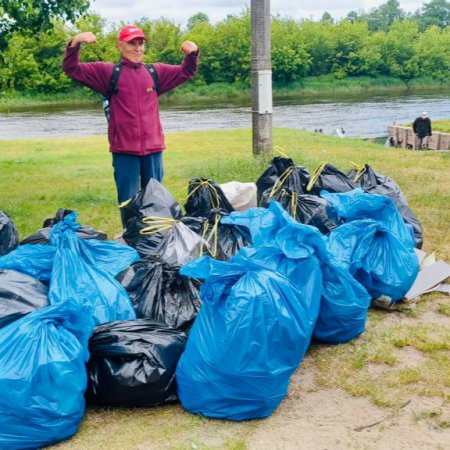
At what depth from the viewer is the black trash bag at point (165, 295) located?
333 centimetres

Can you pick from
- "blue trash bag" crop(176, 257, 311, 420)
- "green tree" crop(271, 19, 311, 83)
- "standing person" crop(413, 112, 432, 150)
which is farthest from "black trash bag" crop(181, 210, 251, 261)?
"green tree" crop(271, 19, 311, 83)

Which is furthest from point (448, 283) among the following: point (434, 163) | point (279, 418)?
point (434, 163)

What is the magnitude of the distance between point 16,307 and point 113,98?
2212 millimetres

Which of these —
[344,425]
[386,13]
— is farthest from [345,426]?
[386,13]

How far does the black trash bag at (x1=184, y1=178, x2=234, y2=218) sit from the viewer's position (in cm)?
468

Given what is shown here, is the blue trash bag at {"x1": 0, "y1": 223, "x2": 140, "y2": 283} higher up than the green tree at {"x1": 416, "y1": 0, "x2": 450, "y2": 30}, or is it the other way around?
the green tree at {"x1": 416, "y1": 0, "x2": 450, "y2": 30}

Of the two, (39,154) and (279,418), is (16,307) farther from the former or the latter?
(39,154)

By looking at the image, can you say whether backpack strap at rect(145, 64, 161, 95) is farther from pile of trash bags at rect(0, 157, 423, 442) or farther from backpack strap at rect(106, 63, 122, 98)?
pile of trash bags at rect(0, 157, 423, 442)

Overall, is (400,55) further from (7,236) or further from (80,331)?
(80,331)

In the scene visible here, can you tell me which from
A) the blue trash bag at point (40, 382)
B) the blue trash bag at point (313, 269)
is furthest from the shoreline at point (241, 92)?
the blue trash bag at point (40, 382)

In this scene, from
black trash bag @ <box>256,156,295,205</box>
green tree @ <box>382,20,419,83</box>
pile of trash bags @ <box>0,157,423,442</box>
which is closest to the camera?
pile of trash bags @ <box>0,157,423,442</box>

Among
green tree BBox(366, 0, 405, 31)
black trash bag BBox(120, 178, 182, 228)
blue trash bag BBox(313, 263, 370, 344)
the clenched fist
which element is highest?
green tree BBox(366, 0, 405, 31)

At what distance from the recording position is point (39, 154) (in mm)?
12906

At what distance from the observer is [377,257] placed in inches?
159
